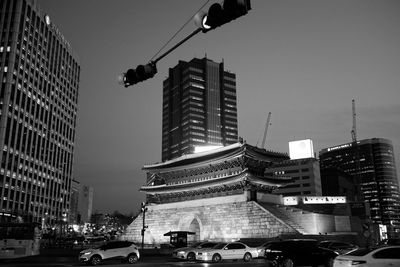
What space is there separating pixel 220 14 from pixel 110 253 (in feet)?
67.0

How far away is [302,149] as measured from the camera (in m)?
112

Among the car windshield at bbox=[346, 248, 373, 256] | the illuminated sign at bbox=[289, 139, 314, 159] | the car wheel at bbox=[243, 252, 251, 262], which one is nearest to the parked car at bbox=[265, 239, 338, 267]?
the car windshield at bbox=[346, 248, 373, 256]

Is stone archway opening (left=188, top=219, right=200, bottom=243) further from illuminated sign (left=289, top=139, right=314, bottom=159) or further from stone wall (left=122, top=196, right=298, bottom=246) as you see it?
illuminated sign (left=289, top=139, right=314, bottom=159)

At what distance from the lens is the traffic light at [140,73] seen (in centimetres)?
873

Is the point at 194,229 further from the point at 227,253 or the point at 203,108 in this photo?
the point at 203,108

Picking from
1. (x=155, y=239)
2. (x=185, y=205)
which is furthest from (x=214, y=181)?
(x=155, y=239)

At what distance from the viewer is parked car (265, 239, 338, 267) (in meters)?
17.9

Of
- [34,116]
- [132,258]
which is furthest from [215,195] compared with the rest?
[34,116]

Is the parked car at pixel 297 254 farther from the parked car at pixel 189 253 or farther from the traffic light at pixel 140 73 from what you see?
the traffic light at pixel 140 73

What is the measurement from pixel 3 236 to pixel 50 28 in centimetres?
8811

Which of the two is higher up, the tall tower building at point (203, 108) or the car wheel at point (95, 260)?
the tall tower building at point (203, 108)

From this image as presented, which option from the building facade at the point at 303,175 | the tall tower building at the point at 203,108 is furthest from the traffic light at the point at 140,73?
the tall tower building at the point at 203,108

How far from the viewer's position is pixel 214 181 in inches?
2092

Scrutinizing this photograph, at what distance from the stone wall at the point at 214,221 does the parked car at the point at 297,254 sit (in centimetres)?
2372
